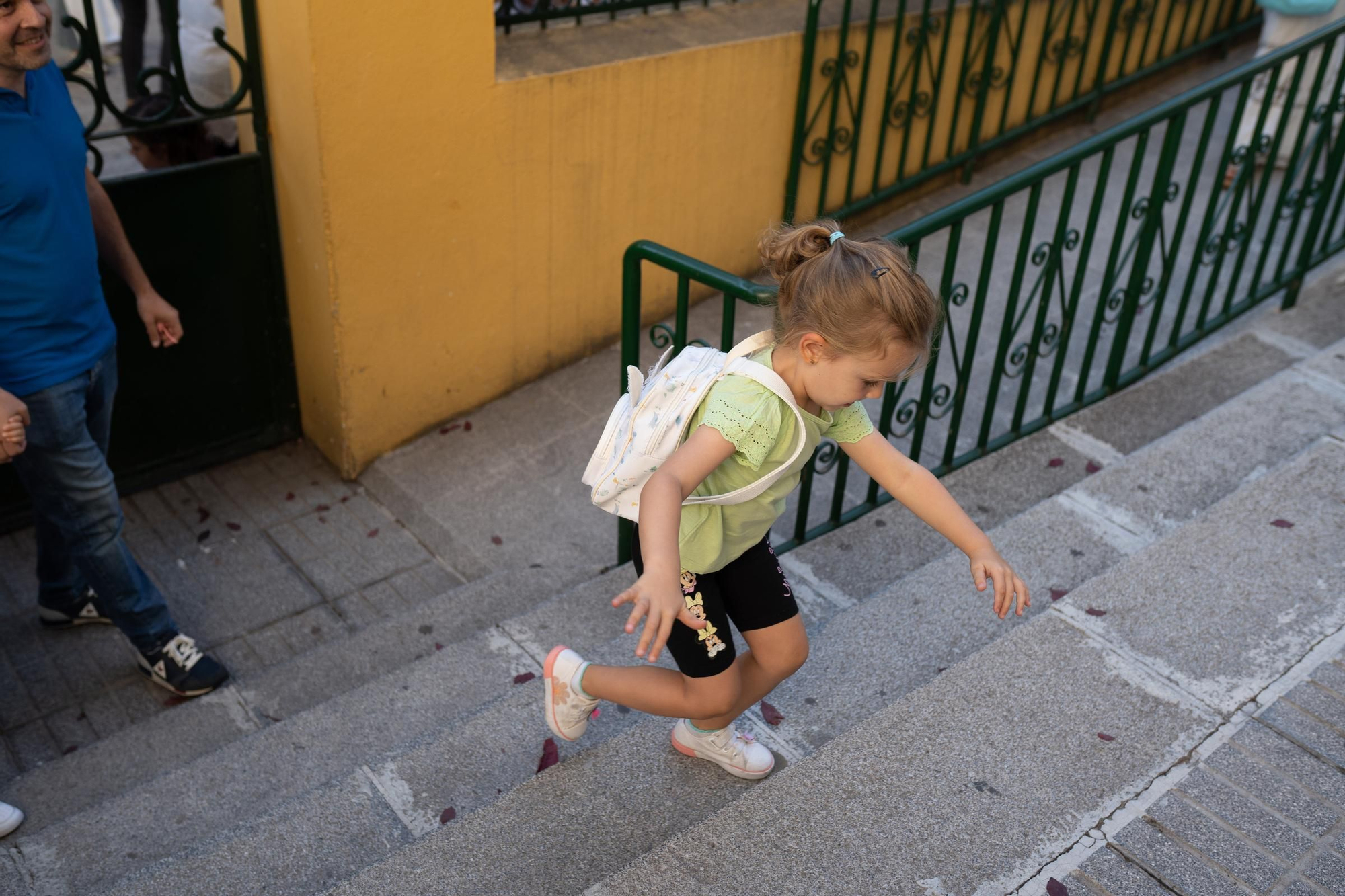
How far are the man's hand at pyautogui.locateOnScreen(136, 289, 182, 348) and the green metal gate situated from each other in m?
0.67

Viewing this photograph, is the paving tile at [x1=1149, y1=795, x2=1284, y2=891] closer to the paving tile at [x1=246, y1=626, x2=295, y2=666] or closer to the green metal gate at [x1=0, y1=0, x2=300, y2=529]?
the paving tile at [x1=246, y1=626, x2=295, y2=666]

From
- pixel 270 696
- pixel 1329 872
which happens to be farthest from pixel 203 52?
pixel 1329 872

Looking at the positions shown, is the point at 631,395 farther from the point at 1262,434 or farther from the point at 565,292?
the point at 565,292

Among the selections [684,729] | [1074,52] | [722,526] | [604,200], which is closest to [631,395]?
[722,526]

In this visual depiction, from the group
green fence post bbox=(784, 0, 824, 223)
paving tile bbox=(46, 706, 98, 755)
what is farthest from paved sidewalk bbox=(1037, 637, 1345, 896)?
green fence post bbox=(784, 0, 824, 223)

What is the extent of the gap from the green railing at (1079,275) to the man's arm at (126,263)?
4.75ft

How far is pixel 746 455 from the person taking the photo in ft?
7.02

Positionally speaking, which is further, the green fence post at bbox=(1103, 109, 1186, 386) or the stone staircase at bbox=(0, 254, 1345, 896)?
the green fence post at bbox=(1103, 109, 1186, 386)

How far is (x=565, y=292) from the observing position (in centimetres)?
516

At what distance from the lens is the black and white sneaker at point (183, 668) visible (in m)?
3.69

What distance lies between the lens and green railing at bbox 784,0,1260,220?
5.60 meters

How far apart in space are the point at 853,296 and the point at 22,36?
7.11 feet

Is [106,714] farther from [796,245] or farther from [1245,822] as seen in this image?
[1245,822]

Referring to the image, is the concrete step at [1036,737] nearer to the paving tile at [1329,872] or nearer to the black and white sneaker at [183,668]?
the paving tile at [1329,872]
